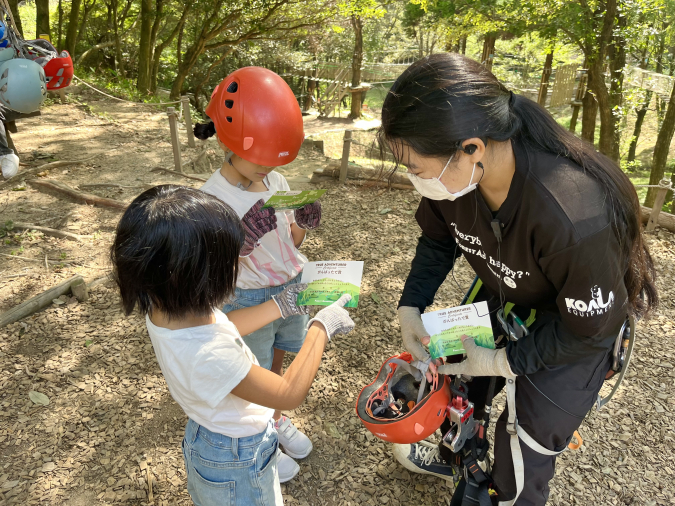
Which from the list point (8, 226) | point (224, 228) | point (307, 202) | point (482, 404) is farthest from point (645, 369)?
point (8, 226)

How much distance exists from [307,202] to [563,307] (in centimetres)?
97

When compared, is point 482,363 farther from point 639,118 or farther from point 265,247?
point 639,118

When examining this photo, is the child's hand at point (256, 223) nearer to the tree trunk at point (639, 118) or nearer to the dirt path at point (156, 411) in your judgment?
the dirt path at point (156, 411)

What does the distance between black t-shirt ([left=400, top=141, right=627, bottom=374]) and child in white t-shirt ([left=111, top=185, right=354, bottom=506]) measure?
2.18 ft

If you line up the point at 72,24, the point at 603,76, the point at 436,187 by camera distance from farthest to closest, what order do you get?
the point at 72,24, the point at 603,76, the point at 436,187

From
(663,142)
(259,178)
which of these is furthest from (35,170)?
(663,142)

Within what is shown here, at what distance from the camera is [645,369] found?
10.1 feet

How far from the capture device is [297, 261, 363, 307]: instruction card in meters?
1.66

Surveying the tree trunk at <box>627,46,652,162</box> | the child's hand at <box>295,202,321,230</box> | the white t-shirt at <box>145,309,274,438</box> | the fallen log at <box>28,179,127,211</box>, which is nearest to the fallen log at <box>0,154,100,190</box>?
the fallen log at <box>28,179,127,211</box>

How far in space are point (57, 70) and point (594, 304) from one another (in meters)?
5.33

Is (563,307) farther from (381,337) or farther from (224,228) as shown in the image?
(381,337)

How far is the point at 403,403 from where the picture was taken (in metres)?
1.80

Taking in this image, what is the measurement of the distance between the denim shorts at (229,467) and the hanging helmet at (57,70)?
4.67 meters

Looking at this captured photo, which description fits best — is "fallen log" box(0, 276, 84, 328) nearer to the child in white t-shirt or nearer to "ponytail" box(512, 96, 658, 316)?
the child in white t-shirt
